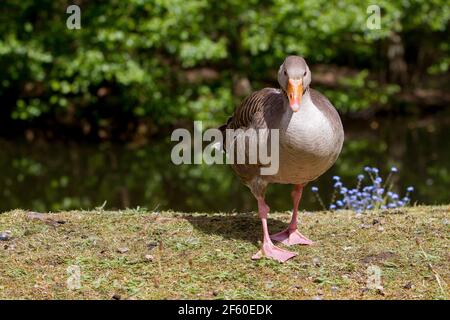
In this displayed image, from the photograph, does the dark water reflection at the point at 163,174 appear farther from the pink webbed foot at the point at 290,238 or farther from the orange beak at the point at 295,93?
the orange beak at the point at 295,93

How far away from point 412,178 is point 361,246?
330 inches

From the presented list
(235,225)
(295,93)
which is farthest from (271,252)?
(295,93)

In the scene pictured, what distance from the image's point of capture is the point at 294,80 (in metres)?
5.22

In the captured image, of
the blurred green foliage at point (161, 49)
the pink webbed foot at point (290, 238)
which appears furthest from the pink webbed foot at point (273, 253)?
the blurred green foliage at point (161, 49)

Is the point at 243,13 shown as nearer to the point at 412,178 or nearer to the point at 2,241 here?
the point at 412,178

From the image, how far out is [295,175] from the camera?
5.54 m

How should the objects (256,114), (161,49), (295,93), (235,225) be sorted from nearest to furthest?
(295,93) < (256,114) < (235,225) < (161,49)

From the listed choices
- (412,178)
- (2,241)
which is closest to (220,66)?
(412,178)

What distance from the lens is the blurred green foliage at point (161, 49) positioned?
16469mm

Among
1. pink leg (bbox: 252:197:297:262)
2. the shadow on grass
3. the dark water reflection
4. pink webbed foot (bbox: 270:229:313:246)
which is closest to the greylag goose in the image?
pink leg (bbox: 252:197:297:262)

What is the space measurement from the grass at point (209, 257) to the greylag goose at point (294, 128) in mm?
380

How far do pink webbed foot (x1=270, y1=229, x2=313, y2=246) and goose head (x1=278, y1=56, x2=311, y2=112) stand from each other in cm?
136

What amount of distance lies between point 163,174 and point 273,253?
9.83 m

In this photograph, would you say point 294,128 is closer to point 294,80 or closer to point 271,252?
point 294,80
